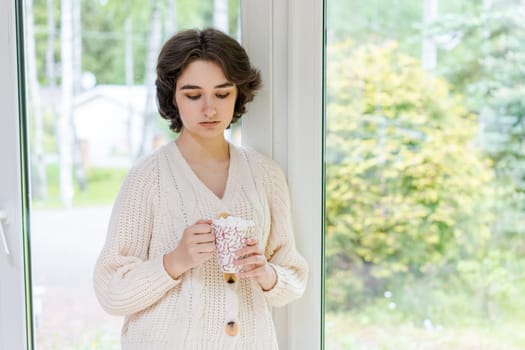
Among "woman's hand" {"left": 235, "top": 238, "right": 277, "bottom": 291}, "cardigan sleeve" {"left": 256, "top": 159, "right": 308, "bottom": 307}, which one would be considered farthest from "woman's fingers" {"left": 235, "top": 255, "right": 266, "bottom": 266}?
"cardigan sleeve" {"left": 256, "top": 159, "right": 308, "bottom": 307}

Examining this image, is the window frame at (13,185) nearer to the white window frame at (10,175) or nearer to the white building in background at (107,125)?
the white window frame at (10,175)

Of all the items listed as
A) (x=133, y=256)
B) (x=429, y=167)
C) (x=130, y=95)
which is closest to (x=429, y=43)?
(x=429, y=167)

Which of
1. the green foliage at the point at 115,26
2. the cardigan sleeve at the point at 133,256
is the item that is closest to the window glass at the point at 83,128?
the green foliage at the point at 115,26

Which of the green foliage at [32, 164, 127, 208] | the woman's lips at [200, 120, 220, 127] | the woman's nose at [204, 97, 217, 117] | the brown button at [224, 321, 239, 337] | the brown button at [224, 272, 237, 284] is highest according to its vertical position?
the woman's nose at [204, 97, 217, 117]

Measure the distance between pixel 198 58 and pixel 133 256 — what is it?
46 centimetres

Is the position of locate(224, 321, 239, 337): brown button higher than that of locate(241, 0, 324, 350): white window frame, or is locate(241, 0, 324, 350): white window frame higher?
locate(241, 0, 324, 350): white window frame

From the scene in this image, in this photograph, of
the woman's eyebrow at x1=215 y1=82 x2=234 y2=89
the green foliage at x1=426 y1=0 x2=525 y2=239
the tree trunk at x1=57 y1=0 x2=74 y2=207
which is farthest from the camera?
the tree trunk at x1=57 y1=0 x2=74 y2=207

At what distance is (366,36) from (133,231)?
726mm

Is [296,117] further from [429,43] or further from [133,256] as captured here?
[133,256]

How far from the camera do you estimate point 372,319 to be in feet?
5.82

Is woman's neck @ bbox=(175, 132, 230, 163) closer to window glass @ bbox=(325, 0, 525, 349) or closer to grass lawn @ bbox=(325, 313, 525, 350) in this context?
window glass @ bbox=(325, 0, 525, 349)

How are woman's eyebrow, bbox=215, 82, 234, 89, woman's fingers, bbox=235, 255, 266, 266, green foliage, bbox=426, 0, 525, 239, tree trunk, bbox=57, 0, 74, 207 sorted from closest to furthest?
woman's fingers, bbox=235, 255, 266, 266
woman's eyebrow, bbox=215, 82, 234, 89
green foliage, bbox=426, 0, 525, 239
tree trunk, bbox=57, 0, 74, 207

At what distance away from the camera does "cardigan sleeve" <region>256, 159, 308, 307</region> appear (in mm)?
1623

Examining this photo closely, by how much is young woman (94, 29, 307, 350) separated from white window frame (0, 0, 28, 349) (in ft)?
1.14
